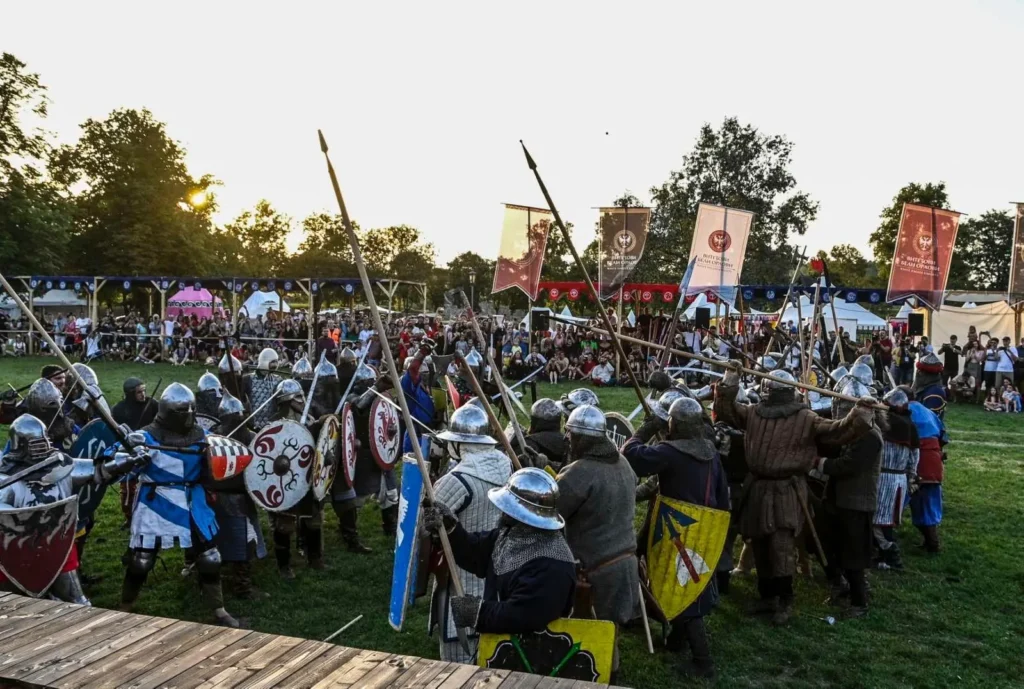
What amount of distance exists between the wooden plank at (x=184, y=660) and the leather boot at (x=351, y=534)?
346cm

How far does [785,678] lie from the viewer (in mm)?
4965

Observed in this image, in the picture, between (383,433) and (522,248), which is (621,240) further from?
(383,433)

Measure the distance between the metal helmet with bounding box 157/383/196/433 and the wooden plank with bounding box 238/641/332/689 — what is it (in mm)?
2226


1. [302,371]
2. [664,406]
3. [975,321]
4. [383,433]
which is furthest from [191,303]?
[664,406]

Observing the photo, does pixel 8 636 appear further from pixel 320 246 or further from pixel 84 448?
pixel 320 246

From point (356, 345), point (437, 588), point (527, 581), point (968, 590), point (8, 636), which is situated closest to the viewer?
point (527, 581)

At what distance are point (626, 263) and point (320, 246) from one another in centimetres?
5088

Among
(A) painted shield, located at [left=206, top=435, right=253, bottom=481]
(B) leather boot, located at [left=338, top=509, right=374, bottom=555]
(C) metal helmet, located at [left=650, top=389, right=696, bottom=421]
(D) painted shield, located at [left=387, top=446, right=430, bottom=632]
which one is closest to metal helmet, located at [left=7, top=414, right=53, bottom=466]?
(A) painted shield, located at [left=206, top=435, right=253, bottom=481]

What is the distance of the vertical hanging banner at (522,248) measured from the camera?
63.3 ft

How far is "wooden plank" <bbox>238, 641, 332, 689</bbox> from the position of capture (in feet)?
10.3

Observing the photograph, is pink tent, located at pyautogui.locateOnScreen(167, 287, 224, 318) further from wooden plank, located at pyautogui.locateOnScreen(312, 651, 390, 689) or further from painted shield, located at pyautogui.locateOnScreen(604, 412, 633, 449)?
wooden plank, located at pyautogui.locateOnScreen(312, 651, 390, 689)

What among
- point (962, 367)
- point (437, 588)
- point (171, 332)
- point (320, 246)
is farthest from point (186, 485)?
point (320, 246)

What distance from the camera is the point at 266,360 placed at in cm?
857

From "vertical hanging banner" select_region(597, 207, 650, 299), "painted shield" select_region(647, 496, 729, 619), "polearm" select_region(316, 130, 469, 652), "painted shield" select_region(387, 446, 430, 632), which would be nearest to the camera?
"polearm" select_region(316, 130, 469, 652)
